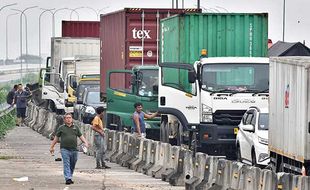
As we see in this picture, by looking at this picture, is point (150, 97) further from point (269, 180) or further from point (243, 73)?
point (269, 180)

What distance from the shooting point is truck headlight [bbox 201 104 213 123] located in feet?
98.7

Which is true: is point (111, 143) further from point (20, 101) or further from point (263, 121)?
point (20, 101)

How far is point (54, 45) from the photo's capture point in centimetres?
6300

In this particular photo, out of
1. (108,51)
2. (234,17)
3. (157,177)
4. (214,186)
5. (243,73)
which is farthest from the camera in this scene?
(108,51)

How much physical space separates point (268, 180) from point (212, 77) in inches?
491

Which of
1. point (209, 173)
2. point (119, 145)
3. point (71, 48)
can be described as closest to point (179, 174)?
point (209, 173)

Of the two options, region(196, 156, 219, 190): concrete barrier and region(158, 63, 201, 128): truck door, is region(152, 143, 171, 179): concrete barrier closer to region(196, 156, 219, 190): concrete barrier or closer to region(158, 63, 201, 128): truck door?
region(158, 63, 201, 128): truck door

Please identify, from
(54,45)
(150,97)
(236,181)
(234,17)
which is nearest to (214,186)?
(236,181)

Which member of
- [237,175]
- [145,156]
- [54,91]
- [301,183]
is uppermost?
[301,183]

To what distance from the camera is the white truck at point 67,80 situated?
56875 millimetres

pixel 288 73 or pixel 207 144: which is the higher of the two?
pixel 288 73

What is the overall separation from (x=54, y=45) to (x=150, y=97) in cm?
2783

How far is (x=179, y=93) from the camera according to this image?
31609mm

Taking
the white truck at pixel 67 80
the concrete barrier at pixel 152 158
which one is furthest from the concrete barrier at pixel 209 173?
the white truck at pixel 67 80
